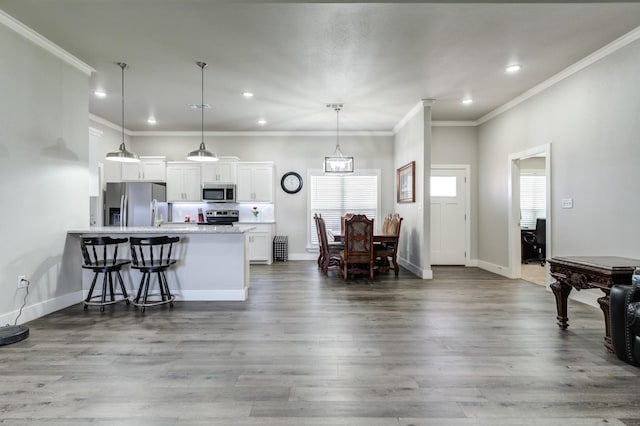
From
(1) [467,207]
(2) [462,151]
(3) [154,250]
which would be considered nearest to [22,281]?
A: (3) [154,250]

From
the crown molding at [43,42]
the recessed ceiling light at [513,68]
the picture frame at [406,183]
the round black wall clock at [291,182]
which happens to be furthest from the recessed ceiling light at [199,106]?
the recessed ceiling light at [513,68]

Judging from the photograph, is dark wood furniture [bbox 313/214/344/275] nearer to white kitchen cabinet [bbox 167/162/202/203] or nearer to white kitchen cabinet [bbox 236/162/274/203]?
white kitchen cabinet [bbox 236/162/274/203]

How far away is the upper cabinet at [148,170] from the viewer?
6.87 metres

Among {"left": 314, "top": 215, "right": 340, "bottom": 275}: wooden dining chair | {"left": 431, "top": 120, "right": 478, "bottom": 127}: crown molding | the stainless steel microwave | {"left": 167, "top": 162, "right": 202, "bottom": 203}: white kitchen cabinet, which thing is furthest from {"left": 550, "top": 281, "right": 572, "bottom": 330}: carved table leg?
{"left": 167, "top": 162, "right": 202, "bottom": 203}: white kitchen cabinet

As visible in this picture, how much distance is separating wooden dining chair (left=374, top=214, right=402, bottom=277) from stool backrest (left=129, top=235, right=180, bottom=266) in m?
3.19

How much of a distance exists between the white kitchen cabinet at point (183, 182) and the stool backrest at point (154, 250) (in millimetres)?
3088

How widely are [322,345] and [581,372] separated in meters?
1.77

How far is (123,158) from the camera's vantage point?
4.00 m

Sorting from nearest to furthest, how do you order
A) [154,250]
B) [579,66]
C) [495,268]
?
[579,66] → [154,250] → [495,268]

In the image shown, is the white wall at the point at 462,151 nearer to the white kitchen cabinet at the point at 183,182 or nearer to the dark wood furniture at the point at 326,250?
the dark wood furniture at the point at 326,250

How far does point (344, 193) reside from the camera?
7438 millimetres

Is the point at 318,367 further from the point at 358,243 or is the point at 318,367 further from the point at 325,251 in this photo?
the point at 325,251

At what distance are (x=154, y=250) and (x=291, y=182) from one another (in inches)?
150

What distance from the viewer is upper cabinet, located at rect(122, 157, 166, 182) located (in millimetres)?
6871
